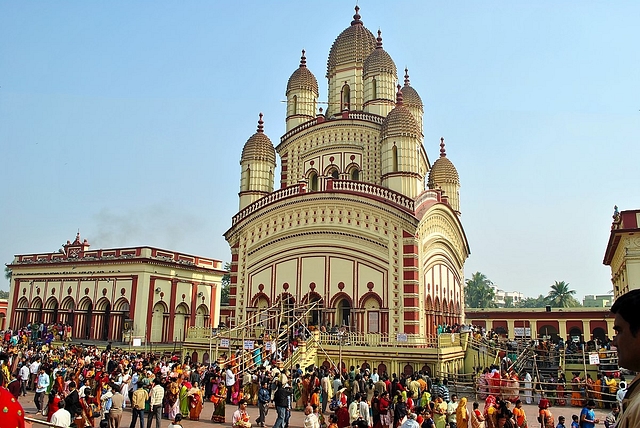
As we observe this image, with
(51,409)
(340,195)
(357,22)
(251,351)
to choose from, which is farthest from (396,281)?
(357,22)

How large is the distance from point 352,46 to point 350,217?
543 inches

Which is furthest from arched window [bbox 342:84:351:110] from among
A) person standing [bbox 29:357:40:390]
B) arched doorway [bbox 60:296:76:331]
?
person standing [bbox 29:357:40:390]

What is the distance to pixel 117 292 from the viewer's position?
36156mm

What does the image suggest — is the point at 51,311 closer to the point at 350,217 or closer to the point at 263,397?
the point at 350,217

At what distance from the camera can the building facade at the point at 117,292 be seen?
35.6 meters

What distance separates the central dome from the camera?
121ft

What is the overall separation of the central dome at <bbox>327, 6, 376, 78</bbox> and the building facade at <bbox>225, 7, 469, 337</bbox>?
8cm

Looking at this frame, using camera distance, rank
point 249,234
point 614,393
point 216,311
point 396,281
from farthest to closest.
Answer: point 216,311
point 249,234
point 396,281
point 614,393

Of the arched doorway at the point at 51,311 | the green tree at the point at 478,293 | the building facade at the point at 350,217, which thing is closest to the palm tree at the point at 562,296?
the green tree at the point at 478,293

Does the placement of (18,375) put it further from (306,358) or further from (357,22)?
(357,22)

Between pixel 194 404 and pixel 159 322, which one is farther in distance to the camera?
pixel 159 322

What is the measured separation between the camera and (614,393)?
1836 centimetres

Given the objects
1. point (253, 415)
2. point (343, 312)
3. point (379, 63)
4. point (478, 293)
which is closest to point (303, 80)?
point (379, 63)

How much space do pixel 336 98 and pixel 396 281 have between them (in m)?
14.7
